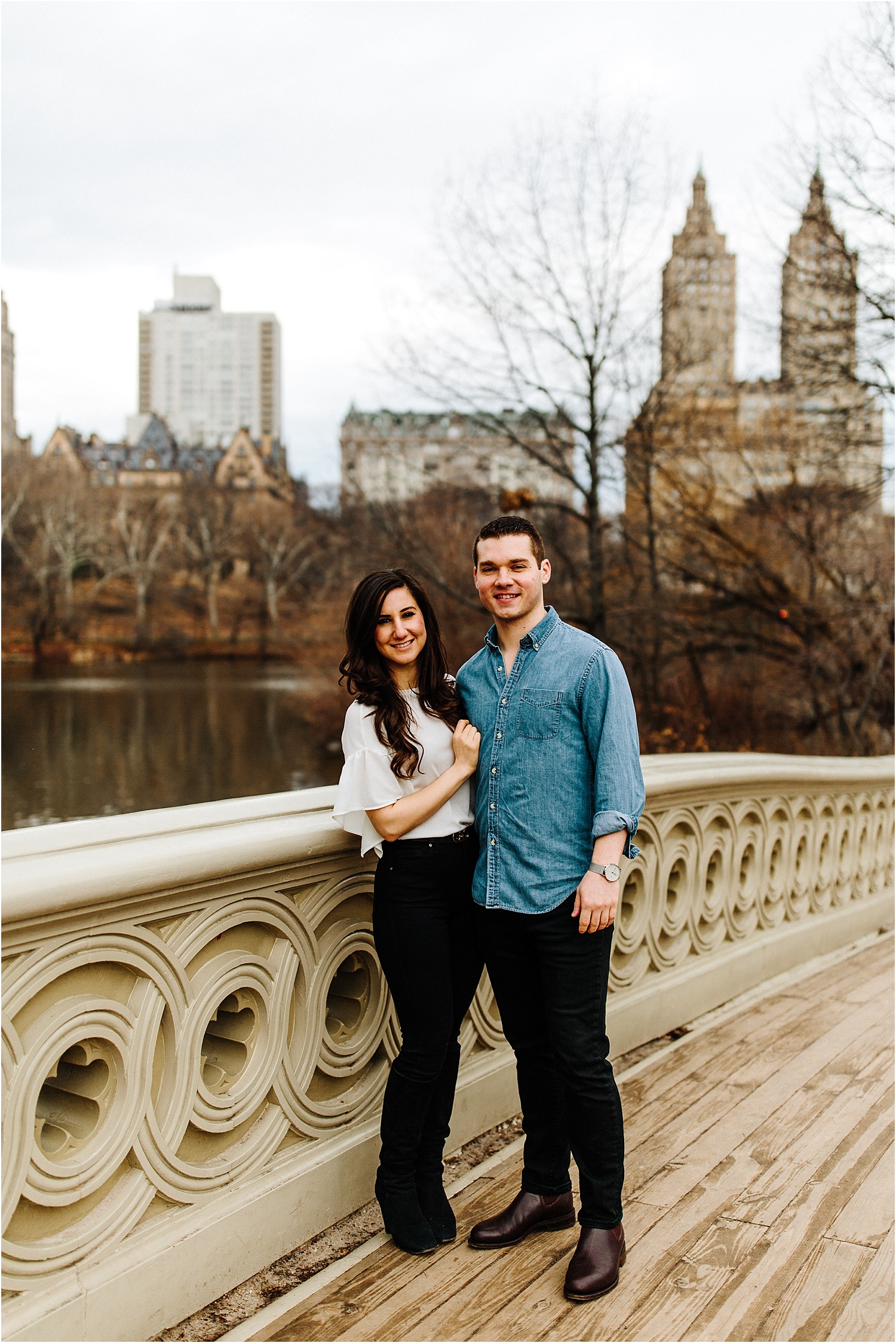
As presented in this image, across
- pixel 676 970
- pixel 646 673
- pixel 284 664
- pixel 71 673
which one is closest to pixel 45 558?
pixel 71 673

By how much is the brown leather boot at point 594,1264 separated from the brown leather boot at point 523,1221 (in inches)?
7.1

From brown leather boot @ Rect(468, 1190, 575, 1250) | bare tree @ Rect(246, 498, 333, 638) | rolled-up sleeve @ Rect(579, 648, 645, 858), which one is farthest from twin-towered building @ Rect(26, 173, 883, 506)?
bare tree @ Rect(246, 498, 333, 638)

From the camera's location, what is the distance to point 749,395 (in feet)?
55.0

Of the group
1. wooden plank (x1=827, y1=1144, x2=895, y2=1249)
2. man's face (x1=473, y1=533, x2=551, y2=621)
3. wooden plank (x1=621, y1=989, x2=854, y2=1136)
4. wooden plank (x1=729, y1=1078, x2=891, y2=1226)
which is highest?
man's face (x1=473, y1=533, x2=551, y2=621)

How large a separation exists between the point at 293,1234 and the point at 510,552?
159cm

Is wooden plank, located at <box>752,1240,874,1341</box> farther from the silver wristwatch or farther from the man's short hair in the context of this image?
the man's short hair

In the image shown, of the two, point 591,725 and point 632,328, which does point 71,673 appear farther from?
point 591,725

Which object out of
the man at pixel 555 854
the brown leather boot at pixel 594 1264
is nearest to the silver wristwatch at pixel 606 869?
the man at pixel 555 854

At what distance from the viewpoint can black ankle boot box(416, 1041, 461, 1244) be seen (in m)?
2.39

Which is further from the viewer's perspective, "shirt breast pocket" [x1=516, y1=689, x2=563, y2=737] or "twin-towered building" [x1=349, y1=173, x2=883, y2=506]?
"twin-towered building" [x1=349, y1=173, x2=883, y2=506]

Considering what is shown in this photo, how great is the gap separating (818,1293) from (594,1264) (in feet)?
1.53

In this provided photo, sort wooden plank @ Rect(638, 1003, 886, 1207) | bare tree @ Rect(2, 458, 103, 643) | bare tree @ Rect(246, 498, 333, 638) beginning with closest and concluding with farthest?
wooden plank @ Rect(638, 1003, 886, 1207), bare tree @ Rect(2, 458, 103, 643), bare tree @ Rect(246, 498, 333, 638)

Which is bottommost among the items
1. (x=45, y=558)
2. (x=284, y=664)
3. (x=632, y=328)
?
(x=284, y=664)

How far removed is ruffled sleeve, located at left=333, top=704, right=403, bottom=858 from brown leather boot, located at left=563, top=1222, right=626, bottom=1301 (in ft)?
3.12
